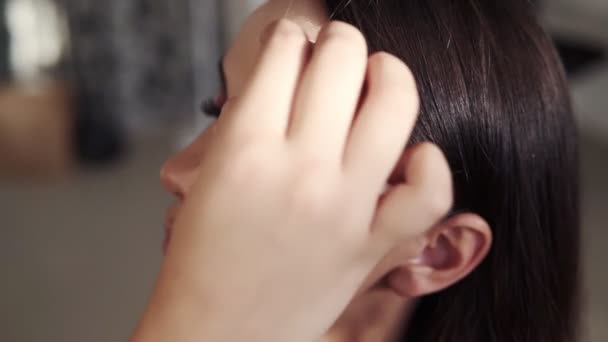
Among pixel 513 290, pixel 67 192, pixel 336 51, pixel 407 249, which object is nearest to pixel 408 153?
pixel 336 51

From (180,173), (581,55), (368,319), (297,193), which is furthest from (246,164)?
(581,55)

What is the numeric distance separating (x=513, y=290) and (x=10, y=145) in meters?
1.86

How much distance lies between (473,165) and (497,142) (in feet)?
0.10

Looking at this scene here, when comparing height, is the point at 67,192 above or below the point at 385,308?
below

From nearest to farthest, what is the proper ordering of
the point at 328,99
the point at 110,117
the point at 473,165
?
the point at 328,99 < the point at 473,165 < the point at 110,117

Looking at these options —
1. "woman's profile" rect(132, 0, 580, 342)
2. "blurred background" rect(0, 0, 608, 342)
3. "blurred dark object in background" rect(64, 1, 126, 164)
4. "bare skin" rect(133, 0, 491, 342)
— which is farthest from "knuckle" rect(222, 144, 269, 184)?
"blurred dark object in background" rect(64, 1, 126, 164)

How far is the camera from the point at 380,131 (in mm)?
373

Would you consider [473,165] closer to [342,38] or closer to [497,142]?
[497,142]

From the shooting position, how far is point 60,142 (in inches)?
83.7

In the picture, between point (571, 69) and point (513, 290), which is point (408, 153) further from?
point (571, 69)

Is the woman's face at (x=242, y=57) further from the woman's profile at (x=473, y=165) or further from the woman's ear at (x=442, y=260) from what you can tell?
the woman's ear at (x=442, y=260)

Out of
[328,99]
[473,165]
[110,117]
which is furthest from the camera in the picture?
[110,117]

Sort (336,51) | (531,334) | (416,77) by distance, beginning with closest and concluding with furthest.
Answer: (336,51) < (416,77) < (531,334)

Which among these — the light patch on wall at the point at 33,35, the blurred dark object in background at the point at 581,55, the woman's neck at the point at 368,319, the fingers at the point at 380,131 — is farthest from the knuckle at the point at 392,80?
the light patch on wall at the point at 33,35
